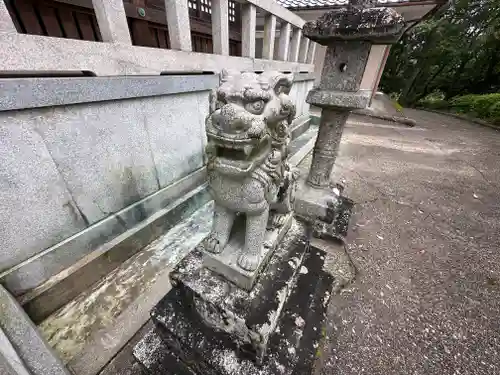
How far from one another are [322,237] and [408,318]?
103 cm

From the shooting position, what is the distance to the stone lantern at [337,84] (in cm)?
178

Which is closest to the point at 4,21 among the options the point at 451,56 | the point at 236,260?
the point at 236,260

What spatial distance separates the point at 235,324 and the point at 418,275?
6.83ft

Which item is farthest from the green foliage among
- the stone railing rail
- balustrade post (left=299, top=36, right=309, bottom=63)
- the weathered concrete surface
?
the stone railing rail

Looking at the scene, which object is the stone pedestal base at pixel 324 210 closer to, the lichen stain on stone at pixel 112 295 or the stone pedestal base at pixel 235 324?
the stone pedestal base at pixel 235 324

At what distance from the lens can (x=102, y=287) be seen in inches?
72.6

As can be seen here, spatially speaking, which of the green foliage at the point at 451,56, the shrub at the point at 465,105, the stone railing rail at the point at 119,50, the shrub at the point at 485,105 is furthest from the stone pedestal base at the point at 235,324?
the shrub at the point at 465,105

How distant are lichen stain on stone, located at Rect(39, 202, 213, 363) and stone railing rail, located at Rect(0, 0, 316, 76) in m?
1.60

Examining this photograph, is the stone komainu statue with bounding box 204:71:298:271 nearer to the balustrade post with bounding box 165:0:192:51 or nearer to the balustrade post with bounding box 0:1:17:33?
the balustrade post with bounding box 0:1:17:33

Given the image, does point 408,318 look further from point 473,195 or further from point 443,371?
point 473,195

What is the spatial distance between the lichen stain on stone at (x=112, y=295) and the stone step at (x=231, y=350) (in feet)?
1.36

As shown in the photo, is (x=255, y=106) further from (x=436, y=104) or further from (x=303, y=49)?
(x=436, y=104)

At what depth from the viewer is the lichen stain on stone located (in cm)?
153

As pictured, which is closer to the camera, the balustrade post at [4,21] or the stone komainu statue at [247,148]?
the stone komainu statue at [247,148]
